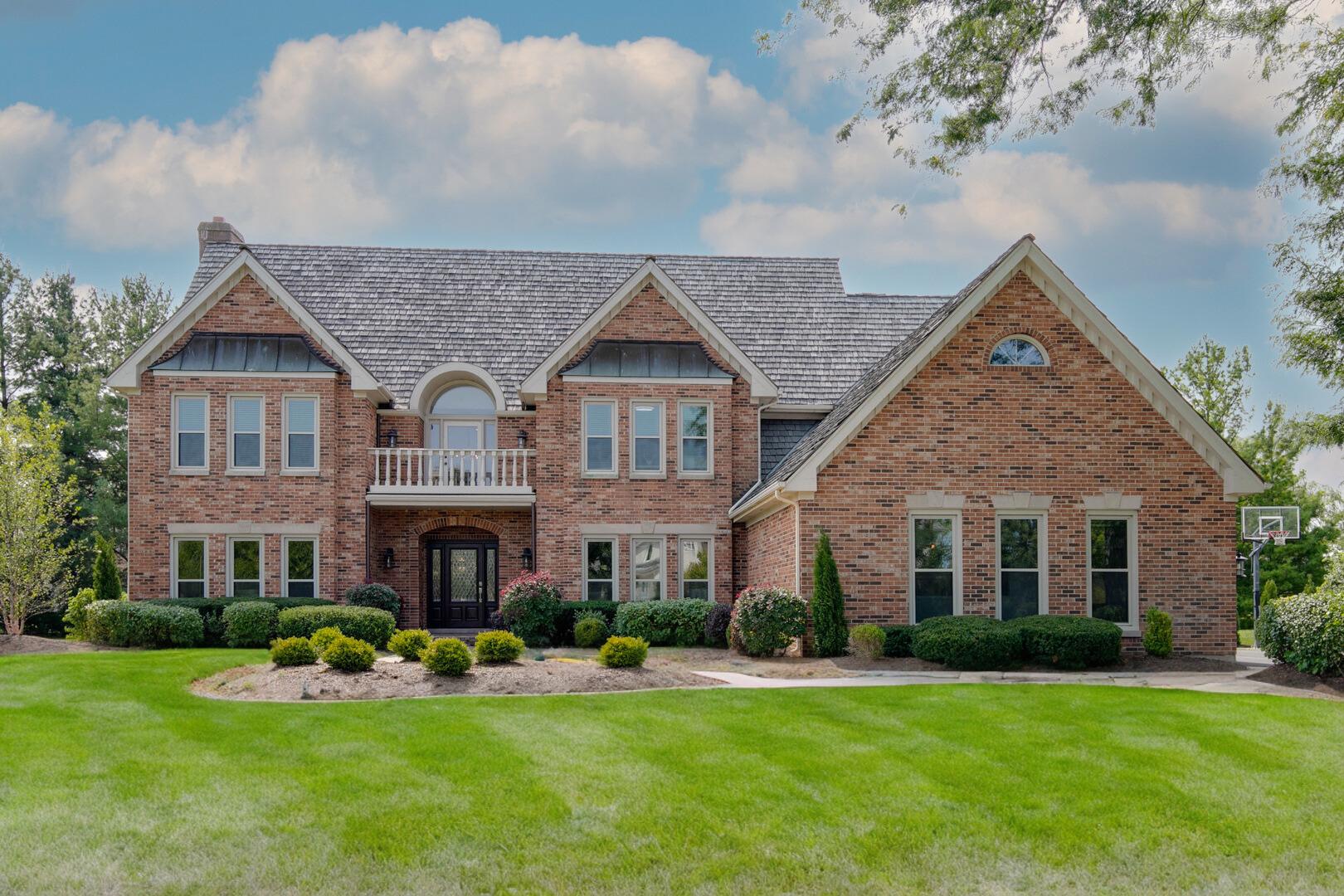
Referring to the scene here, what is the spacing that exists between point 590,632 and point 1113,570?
9814 mm

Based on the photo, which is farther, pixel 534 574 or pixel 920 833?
pixel 534 574

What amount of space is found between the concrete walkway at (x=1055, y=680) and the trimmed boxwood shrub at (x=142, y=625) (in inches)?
421

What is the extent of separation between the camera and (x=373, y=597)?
2303 cm

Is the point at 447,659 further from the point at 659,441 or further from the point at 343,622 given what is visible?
the point at 659,441

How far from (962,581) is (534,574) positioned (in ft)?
28.4

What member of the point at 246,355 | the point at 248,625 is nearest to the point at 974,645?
the point at 248,625

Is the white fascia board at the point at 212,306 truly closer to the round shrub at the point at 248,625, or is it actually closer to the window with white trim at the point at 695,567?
the round shrub at the point at 248,625

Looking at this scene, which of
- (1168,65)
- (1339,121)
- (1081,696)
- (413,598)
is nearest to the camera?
(1168,65)

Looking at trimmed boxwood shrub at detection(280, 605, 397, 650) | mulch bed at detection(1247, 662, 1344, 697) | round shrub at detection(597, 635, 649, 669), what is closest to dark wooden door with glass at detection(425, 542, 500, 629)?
trimmed boxwood shrub at detection(280, 605, 397, 650)

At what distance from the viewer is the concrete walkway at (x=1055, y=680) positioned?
14867mm

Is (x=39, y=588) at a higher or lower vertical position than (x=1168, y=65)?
lower

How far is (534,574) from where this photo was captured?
22.6 metres

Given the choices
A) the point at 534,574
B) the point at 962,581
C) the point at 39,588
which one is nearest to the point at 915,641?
the point at 962,581

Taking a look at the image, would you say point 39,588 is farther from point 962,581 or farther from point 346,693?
point 962,581
